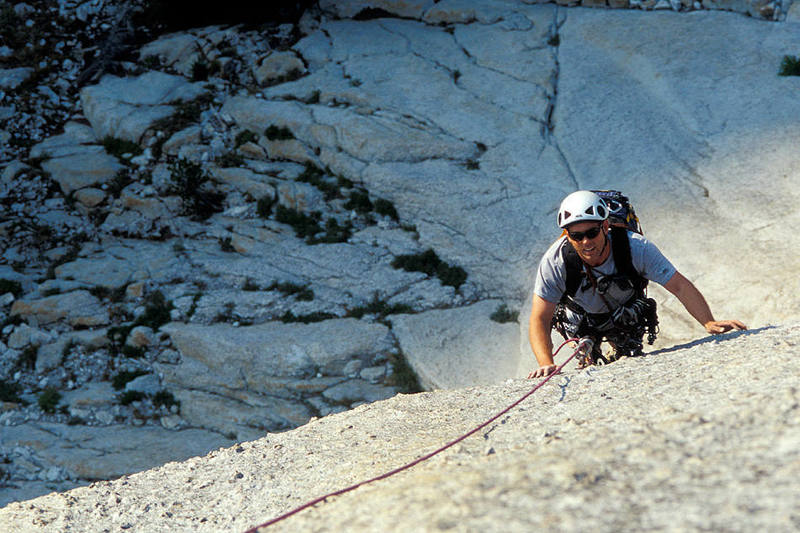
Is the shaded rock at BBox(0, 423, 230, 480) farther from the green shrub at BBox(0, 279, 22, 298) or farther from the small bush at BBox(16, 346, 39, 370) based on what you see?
the green shrub at BBox(0, 279, 22, 298)

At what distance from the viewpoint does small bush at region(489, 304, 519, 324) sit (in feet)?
34.9

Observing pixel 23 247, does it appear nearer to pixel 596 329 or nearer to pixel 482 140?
pixel 482 140

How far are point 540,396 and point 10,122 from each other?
15.2 metres

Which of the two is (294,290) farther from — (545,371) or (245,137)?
(545,371)

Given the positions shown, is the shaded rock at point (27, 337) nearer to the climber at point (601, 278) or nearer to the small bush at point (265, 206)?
the small bush at point (265, 206)

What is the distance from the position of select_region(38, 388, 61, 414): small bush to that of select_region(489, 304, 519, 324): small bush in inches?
258

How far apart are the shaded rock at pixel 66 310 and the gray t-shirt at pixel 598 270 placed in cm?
820

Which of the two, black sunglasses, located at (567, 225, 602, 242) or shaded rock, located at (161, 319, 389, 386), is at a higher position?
black sunglasses, located at (567, 225, 602, 242)

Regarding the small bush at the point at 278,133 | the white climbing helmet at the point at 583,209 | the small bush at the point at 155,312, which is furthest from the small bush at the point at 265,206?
the white climbing helmet at the point at 583,209

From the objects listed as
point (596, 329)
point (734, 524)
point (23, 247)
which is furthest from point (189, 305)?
point (734, 524)

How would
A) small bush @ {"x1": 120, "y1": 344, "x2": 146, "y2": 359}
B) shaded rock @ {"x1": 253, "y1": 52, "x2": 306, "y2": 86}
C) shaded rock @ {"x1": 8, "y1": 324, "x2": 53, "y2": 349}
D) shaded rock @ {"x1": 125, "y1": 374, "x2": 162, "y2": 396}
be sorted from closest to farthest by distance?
1. shaded rock @ {"x1": 125, "y1": 374, "x2": 162, "y2": 396}
2. small bush @ {"x1": 120, "y1": 344, "x2": 146, "y2": 359}
3. shaded rock @ {"x1": 8, "y1": 324, "x2": 53, "y2": 349}
4. shaded rock @ {"x1": 253, "y1": 52, "x2": 306, "y2": 86}

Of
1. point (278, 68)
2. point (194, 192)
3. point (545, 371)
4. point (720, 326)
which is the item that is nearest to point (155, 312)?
point (194, 192)

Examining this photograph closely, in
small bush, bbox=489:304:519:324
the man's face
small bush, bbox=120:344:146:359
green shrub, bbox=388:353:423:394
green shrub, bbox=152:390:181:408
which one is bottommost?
green shrub, bbox=152:390:181:408

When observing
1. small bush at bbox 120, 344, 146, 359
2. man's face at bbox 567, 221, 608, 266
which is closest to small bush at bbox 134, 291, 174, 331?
small bush at bbox 120, 344, 146, 359
